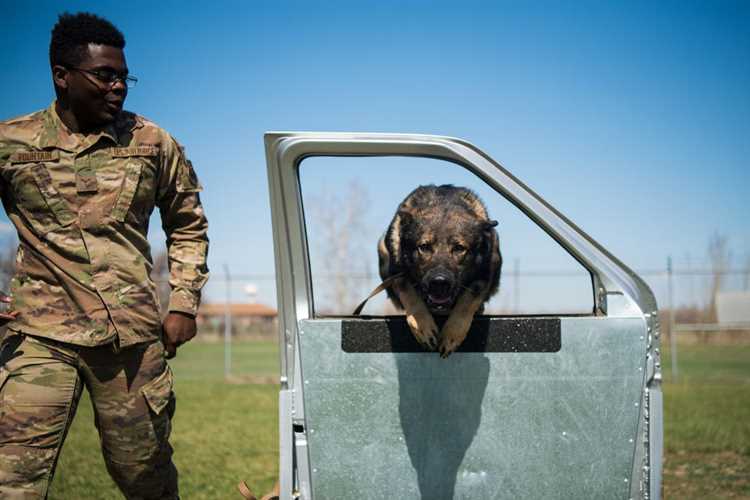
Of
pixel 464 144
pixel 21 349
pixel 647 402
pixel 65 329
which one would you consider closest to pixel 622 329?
pixel 647 402

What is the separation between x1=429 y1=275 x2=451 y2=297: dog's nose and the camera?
9.00 feet

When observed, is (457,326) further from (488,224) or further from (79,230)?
(79,230)

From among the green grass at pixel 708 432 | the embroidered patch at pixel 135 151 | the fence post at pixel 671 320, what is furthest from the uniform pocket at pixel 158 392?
the fence post at pixel 671 320

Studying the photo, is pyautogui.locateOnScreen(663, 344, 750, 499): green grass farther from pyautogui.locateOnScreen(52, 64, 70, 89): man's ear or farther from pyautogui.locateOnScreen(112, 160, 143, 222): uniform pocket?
pyautogui.locateOnScreen(52, 64, 70, 89): man's ear

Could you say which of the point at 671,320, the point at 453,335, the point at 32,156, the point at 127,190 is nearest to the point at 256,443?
the point at 127,190

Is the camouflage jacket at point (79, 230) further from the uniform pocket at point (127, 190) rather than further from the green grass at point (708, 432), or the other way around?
the green grass at point (708, 432)

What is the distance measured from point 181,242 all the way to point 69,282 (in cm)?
48

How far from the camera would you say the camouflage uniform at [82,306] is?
2.30 metres

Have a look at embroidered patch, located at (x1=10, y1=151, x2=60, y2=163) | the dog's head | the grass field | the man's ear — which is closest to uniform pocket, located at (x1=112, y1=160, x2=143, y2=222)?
embroidered patch, located at (x1=10, y1=151, x2=60, y2=163)

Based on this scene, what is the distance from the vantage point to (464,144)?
2.24 m

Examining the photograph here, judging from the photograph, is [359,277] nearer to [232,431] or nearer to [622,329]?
[232,431]

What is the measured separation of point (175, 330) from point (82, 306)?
1.20 ft

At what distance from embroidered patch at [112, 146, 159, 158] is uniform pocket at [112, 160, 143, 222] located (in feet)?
0.12

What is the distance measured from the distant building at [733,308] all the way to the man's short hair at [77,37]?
45.5 feet
